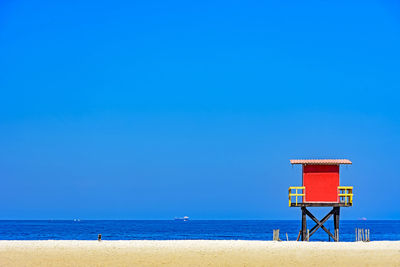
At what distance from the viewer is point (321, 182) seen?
47875 mm

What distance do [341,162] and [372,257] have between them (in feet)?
39.3

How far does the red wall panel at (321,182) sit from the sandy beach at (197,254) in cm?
418

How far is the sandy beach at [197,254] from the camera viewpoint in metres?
34.1

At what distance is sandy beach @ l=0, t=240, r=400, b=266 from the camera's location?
34.1 metres

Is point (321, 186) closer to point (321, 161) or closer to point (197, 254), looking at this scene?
point (321, 161)

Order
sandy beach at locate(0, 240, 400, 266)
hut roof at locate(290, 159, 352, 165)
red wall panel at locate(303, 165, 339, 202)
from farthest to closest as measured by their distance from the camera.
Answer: red wall panel at locate(303, 165, 339, 202) → hut roof at locate(290, 159, 352, 165) → sandy beach at locate(0, 240, 400, 266)

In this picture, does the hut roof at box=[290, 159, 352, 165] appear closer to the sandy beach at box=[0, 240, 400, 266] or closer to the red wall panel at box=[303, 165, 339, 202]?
the red wall panel at box=[303, 165, 339, 202]

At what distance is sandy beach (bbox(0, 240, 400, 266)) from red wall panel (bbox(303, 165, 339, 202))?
165 inches

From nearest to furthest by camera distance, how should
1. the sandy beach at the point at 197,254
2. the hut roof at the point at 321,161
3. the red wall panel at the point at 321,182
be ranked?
the sandy beach at the point at 197,254 → the hut roof at the point at 321,161 → the red wall panel at the point at 321,182

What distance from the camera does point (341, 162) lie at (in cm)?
4753

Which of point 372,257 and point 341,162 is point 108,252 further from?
point 341,162

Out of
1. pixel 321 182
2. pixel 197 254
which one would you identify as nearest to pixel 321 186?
pixel 321 182

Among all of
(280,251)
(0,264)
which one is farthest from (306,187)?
(0,264)

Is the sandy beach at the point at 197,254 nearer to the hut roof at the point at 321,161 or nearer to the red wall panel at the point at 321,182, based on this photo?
the red wall panel at the point at 321,182
